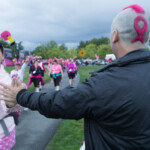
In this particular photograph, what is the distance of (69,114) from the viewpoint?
1.14 metres

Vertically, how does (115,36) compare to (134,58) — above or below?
above

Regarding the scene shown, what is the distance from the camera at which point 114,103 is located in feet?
3.48

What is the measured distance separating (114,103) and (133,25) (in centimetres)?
54

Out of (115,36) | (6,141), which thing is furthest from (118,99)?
(6,141)

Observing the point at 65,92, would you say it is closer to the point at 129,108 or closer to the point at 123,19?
the point at 129,108

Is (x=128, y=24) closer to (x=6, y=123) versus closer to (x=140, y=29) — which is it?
(x=140, y=29)

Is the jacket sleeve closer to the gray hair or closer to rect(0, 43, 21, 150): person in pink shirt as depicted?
the gray hair

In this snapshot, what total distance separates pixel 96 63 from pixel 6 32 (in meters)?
51.5

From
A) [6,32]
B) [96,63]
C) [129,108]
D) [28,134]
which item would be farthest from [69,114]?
[96,63]

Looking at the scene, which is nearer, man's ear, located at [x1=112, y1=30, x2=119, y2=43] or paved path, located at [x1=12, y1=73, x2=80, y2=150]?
man's ear, located at [x1=112, y1=30, x2=119, y2=43]

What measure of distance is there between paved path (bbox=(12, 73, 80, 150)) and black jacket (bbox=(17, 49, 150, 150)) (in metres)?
2.91

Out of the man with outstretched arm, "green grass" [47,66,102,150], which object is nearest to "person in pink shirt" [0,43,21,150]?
the man with outstretched arm

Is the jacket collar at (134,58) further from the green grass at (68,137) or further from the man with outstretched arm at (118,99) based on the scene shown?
the green grass at (68,137)

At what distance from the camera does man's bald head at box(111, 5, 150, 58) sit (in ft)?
3.77
